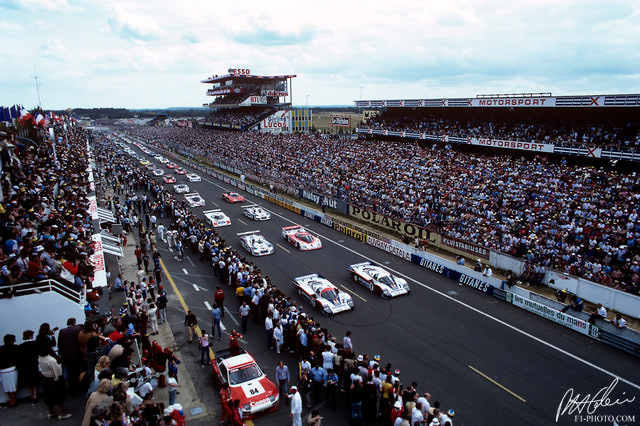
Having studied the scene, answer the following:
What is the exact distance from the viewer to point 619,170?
28.3 meters

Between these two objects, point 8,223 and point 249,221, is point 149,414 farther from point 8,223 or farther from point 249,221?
point 249,221

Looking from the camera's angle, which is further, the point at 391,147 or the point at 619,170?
the point at 391,147

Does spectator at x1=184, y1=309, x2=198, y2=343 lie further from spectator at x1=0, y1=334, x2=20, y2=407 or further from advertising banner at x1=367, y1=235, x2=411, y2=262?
advertising banner at x1=367, y1=235, x2=411, y2=262

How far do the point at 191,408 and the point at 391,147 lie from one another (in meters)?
39.0

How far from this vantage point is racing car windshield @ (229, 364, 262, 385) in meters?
11.4

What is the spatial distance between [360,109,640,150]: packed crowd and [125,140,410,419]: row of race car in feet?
68.7

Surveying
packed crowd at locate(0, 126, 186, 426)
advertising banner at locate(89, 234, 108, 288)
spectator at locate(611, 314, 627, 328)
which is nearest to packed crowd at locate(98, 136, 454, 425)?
advertising banner at locate(89, 234, 108, 288)

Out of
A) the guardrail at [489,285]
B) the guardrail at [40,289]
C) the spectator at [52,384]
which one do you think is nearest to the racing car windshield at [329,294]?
the guardrail at [489,285]

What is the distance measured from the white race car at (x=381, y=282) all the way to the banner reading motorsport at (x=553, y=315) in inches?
192

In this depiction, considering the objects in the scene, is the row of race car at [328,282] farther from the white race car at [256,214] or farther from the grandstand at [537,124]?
the grandstand at [537,124]

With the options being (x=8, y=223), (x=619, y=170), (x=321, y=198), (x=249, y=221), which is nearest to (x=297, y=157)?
(x=321, y=198)

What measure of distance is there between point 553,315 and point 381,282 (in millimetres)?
7475

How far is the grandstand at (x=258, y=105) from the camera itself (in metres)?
82.8

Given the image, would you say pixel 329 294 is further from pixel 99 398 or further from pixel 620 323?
pixel 99 398
